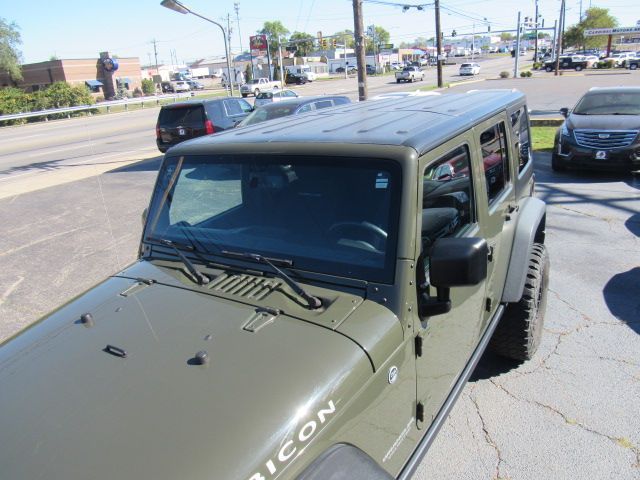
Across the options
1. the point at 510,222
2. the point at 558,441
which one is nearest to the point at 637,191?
the point at 510,222

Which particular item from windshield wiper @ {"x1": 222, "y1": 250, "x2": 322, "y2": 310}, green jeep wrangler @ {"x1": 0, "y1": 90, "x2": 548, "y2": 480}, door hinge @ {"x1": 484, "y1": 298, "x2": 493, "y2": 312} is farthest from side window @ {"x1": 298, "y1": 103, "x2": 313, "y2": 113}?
windshield wiper @ {"x1": 222, "y1": 250, "x2": 322, "y2": 310}

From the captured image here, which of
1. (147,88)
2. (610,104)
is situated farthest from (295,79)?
(610,104)

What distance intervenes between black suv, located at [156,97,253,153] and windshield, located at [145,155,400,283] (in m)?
10.8

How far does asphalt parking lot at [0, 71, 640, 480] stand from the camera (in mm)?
2895

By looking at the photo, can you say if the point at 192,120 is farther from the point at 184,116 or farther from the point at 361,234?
the point at 361,234

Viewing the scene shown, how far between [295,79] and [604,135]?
205 feet

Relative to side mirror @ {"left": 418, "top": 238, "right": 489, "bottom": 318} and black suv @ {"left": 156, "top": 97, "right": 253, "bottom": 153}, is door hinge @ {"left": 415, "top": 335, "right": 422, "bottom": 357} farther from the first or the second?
black suv @ {"left": 156, "top": 97, "right": 253, "bottom": 153}

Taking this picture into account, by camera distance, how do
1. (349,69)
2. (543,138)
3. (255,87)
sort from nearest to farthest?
(543,138) → (255,87) → (349,69)

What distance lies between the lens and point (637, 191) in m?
8.18

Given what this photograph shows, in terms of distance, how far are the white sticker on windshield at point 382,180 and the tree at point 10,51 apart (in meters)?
64.0

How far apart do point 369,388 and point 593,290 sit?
391 cm

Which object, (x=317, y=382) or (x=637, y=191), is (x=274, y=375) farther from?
(x=637, y=191)

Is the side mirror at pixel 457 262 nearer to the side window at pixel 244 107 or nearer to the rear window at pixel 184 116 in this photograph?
the rear window at pixel 184 116

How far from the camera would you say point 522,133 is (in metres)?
4.23
